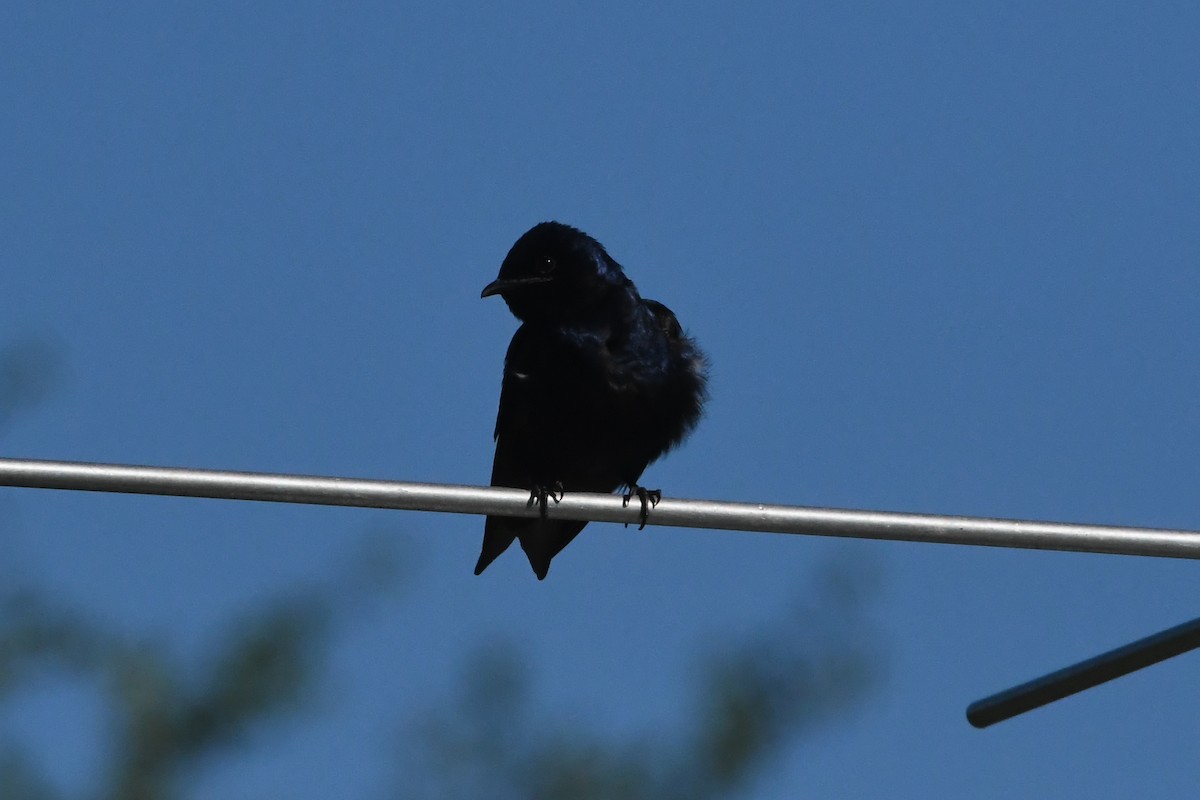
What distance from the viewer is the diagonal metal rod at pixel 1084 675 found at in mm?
3061

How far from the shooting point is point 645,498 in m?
4.89

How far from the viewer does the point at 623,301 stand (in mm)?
6230

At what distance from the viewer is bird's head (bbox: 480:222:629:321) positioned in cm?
624

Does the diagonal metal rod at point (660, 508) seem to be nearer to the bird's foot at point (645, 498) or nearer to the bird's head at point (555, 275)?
the bird's foot at point (645, 498)

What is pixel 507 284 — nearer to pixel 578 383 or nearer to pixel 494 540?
pixel 578 383

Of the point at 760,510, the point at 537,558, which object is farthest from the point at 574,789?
the point at 760,510

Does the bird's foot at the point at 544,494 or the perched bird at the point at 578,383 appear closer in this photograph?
the bird's foot at the point at 544,494

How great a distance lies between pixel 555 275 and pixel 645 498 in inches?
65.8

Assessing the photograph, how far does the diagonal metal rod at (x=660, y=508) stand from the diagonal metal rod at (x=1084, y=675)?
18 centimetres

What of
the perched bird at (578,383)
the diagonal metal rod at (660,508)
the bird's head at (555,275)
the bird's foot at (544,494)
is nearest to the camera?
the diagonal metal rod at (660,508)

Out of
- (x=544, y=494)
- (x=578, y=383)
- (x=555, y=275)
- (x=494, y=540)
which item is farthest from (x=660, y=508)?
(x=555, y=275)

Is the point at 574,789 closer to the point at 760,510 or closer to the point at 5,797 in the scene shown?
the point at 5,797

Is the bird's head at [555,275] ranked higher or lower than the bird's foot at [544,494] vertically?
higher

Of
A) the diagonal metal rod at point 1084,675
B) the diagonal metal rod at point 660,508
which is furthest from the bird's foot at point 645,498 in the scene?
the diagonal metal rod at point 1084,675
